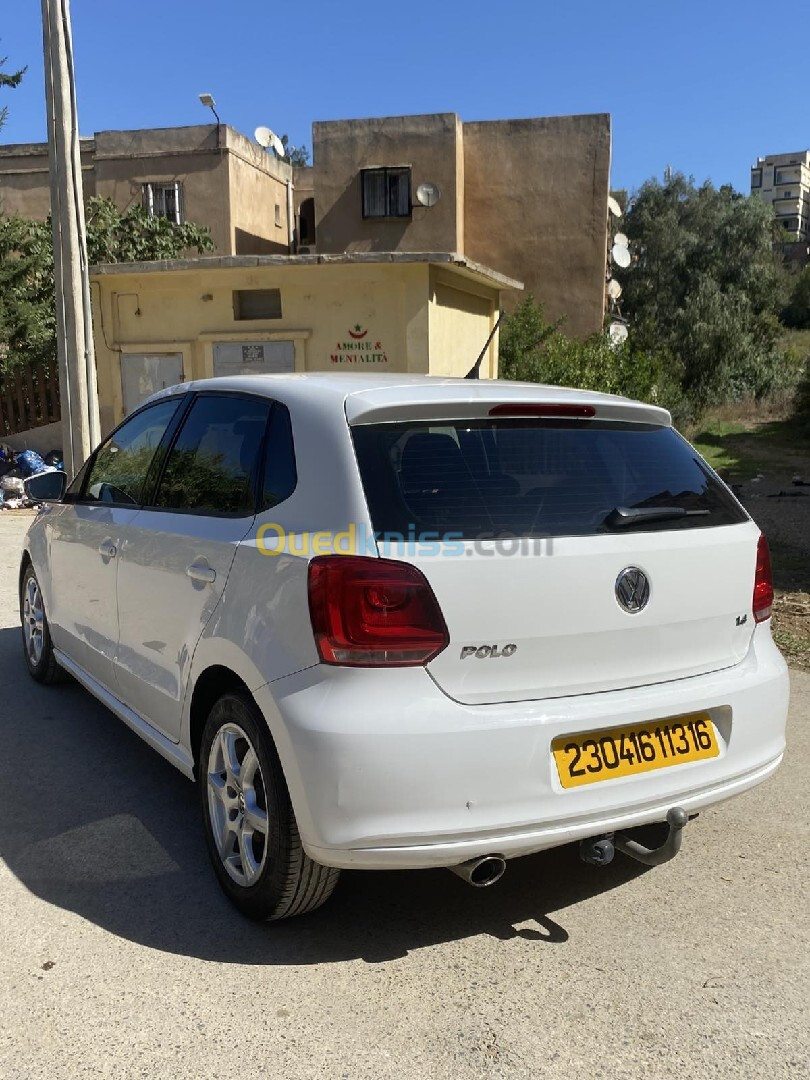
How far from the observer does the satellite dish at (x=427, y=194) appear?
21.3 meters

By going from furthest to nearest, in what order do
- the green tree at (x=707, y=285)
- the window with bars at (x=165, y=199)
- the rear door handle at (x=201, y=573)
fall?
the green tree at (x=707, y=285)
the window with bars at (x=165, y=199)
the rear door handle at (x=201, y=573)

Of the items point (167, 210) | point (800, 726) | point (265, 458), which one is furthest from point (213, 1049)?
point (167, 210)

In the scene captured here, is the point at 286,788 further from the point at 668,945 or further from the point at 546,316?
the point at 546,316

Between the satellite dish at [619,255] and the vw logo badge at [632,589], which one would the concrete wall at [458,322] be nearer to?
the satellite dish at [619,255]

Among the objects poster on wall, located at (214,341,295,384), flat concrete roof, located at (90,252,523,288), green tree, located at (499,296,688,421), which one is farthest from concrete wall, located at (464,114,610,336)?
poster on wall, located at (214,341,295,384)

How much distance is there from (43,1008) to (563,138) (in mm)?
22183

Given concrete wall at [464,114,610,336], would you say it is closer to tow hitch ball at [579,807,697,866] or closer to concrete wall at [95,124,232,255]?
concrete wall at [95,124,232,255]

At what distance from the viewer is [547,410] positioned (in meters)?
3.03

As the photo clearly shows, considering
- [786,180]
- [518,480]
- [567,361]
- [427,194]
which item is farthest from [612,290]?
[786,180]

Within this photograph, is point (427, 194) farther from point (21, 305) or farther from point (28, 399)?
point (28, 399)

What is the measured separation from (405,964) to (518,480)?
1494mm

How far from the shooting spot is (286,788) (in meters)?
2.75

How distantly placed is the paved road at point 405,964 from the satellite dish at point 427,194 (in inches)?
772

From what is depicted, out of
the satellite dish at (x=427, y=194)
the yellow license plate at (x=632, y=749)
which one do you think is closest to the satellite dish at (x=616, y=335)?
the satellite dish at (x=427, y=194)
